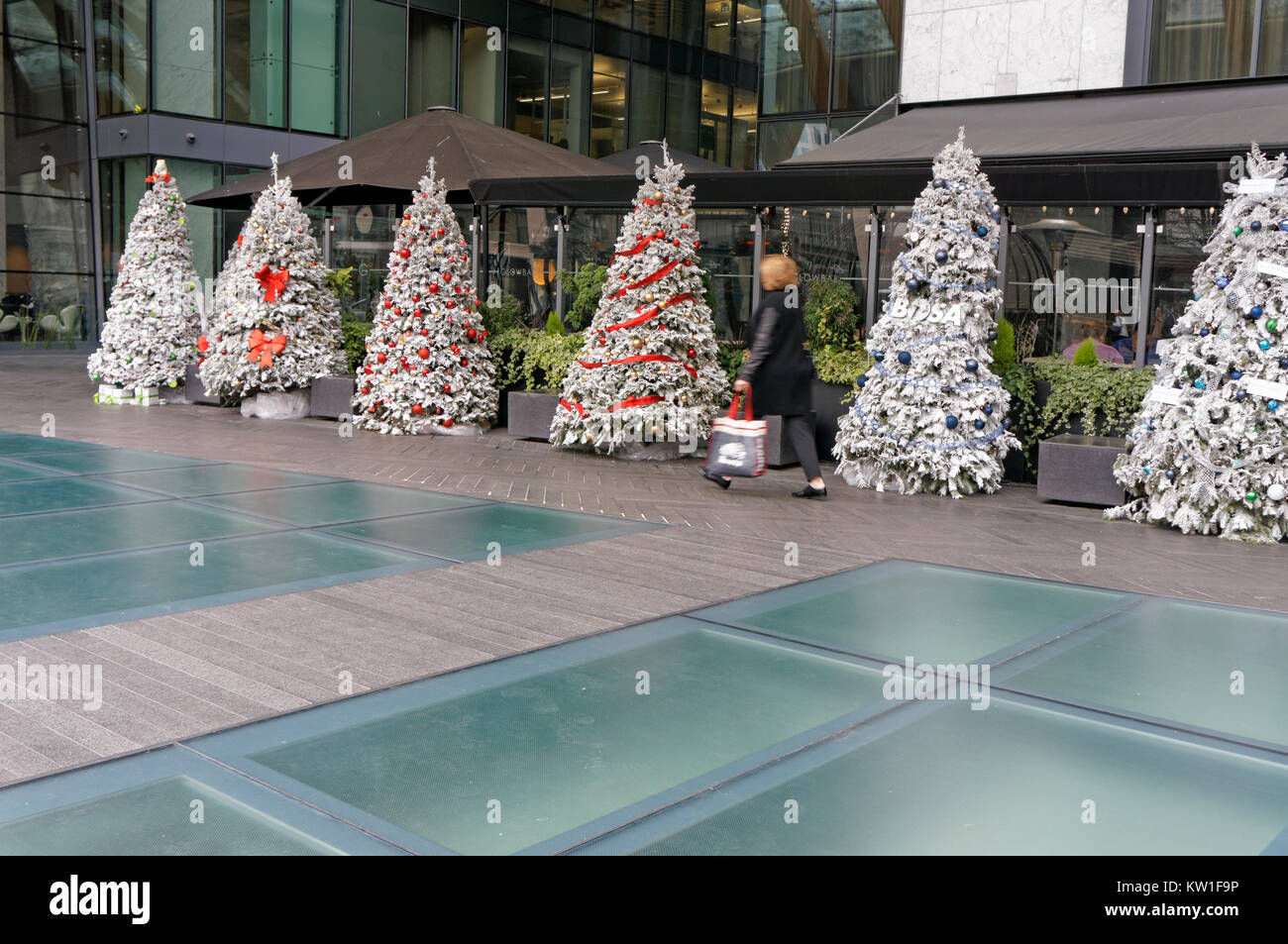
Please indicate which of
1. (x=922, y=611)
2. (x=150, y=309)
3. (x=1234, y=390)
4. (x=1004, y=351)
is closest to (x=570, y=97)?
(x=150, y=309)

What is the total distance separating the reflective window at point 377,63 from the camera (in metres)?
26.4

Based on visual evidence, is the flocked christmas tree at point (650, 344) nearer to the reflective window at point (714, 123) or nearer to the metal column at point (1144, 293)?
the metal column at point (1144, 293)

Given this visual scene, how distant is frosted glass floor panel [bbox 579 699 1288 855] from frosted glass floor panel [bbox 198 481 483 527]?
501 centimetres

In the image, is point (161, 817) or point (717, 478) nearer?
point (161, 817)

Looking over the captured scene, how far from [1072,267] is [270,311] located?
9.67 meters

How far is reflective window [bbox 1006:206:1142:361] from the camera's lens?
1384 cm

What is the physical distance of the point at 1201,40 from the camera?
46.0 ft

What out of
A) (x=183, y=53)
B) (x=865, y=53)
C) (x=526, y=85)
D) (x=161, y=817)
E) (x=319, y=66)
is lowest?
(x=161, y=817)

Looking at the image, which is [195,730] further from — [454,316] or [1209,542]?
[454,316]

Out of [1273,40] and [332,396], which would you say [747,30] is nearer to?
[1273,40]

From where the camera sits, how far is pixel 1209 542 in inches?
332

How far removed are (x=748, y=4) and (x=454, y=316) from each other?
2277cm

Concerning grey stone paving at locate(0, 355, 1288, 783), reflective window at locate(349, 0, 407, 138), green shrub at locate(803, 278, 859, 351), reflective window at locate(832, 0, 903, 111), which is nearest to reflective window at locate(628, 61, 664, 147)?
reflective window at locate(349, 0, 407, 138)
